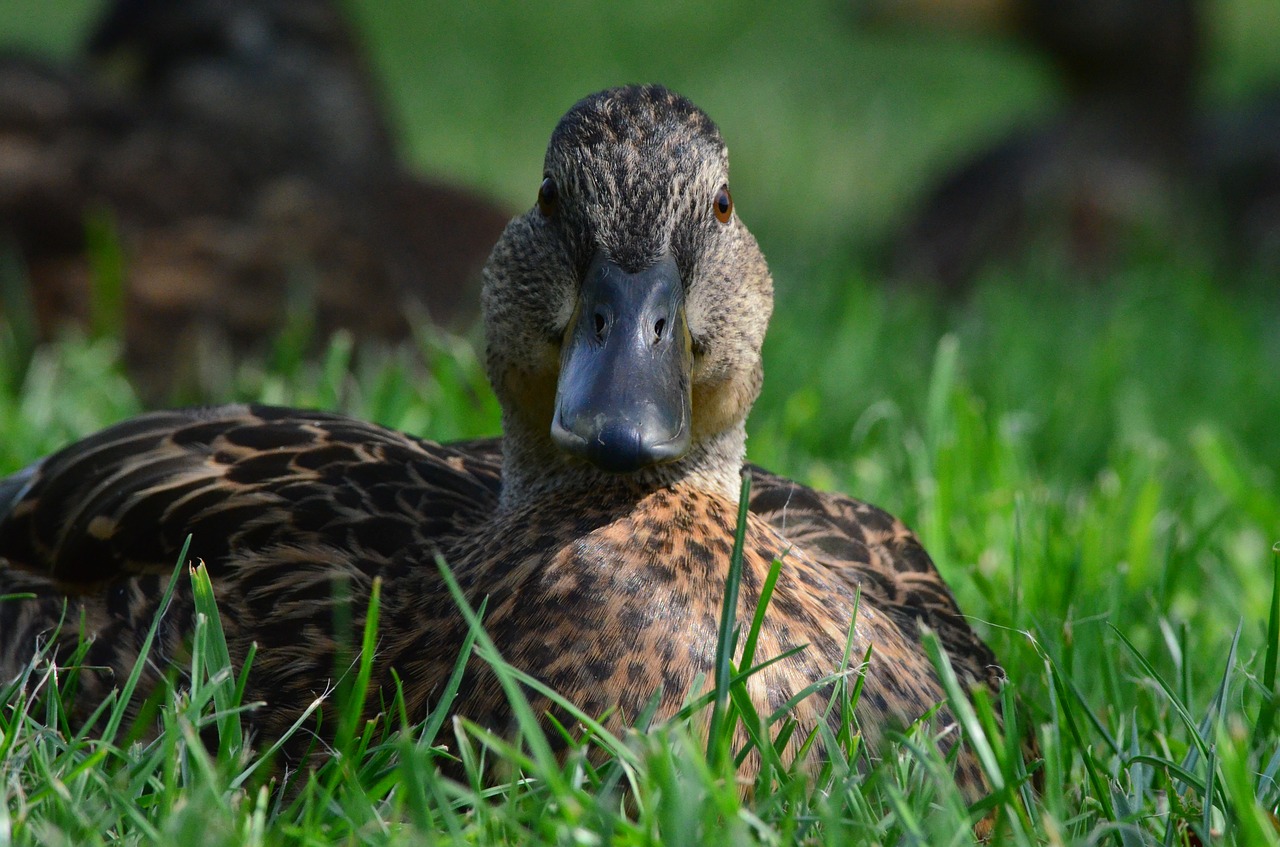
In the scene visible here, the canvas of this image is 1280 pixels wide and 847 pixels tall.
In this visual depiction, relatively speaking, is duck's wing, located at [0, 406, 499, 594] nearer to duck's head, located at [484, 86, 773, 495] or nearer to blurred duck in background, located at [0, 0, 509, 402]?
duck's head, located at [484, 86, 773, 495]

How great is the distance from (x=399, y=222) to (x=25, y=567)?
11.2 feet

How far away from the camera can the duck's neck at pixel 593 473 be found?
2.22m

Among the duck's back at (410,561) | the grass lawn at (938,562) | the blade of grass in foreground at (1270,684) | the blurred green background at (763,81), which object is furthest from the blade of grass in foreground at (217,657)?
the blurred green background at (763,81)

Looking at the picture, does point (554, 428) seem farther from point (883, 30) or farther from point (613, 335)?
point (883, 30)

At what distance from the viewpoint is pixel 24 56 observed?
5.09 metres

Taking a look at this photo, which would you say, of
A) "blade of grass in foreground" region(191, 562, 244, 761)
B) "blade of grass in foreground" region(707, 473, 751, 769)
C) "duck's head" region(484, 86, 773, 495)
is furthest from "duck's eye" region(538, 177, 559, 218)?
"blade of grass in foreground" region(191, 562, 244, 761)

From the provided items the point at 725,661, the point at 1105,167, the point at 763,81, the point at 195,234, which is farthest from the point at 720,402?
the point at 763,81

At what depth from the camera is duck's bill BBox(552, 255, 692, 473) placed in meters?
1.91

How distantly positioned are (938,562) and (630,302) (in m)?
1.26

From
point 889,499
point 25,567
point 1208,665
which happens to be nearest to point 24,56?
point 25,567

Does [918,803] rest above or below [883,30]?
below

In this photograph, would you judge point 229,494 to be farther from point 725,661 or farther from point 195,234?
→ point 195,234

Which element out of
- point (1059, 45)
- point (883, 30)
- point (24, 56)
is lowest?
point (24, 56)

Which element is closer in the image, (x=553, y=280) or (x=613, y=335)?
(x=613, y=335)
